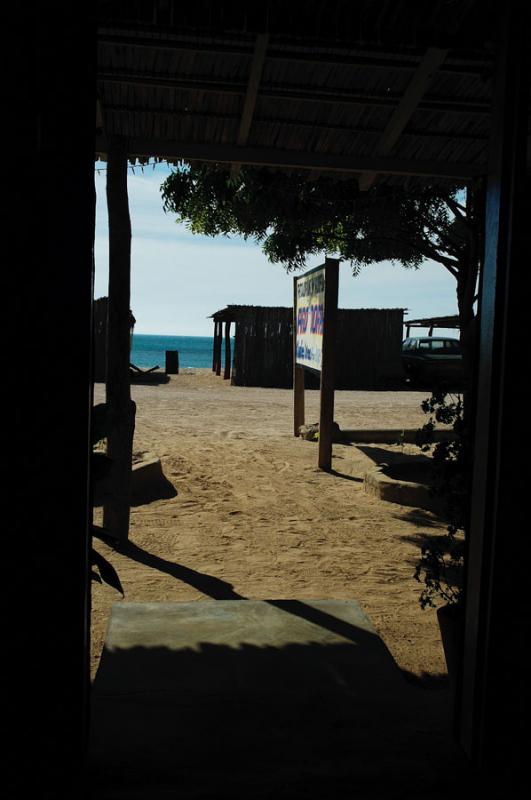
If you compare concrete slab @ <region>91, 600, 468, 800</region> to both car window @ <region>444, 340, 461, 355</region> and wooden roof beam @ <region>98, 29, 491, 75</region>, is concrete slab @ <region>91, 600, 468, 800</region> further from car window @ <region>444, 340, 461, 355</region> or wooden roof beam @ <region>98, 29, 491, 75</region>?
car window @ <region>444, 340, 461, 355</region>

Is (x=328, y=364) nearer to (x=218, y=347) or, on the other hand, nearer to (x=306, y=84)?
(x=306, y=84)

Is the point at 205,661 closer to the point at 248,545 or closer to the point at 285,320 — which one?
the point at 248,545

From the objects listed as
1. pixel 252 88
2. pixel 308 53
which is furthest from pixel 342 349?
pixel 308 53

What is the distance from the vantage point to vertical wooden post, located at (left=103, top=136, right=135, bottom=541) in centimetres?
520

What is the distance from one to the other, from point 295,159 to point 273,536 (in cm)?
299

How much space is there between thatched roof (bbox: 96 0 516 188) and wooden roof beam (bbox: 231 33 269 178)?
0.04 feet

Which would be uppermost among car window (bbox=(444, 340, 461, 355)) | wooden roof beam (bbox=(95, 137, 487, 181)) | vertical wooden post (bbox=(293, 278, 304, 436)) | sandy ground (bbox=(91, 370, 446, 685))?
wooden roof beam (bbox=(95, 137, 487, 181))

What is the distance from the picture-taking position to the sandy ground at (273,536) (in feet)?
14.1

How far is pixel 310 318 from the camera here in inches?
369

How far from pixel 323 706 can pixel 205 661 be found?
2.18 ft

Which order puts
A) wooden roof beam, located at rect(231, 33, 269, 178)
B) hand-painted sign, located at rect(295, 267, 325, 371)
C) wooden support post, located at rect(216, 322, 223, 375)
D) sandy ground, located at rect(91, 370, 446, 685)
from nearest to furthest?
1. wooden roof beam, located at rect(231, 33, 269, 178)
2. sandy ground, located at rect(91, 370, 446, 685)
3. hand-painted sign, located at rect(295, 267, 325, 371)
4. wooden support post, located at rect(216, 322, 223, 375)

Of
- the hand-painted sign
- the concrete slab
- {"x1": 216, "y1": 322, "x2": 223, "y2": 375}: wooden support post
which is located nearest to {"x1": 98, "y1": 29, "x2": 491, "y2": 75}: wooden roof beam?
the concrete slab

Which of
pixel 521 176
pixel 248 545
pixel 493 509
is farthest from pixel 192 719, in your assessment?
pixel 248 545

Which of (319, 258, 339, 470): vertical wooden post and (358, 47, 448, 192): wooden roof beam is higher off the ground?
(358, 47, 448, 192): wooden roof beam
